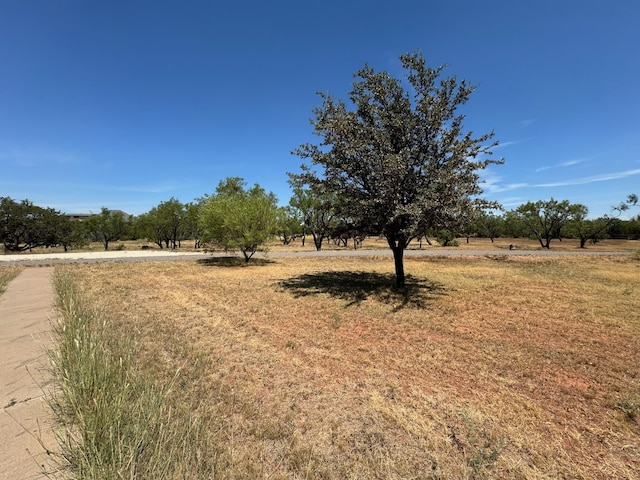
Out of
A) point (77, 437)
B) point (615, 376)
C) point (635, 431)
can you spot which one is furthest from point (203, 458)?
point (615, 376)

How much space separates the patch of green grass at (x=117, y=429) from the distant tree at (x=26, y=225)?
1958 inches

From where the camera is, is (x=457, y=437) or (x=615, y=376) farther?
(x=615, y=376)

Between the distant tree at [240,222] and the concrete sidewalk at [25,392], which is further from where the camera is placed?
the distant tree at [240,222]

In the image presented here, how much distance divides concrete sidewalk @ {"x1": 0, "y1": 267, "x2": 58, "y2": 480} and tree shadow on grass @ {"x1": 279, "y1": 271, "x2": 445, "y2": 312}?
23.8 feet

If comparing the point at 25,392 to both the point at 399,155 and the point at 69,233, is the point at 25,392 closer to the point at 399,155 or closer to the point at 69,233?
the point at 399,155

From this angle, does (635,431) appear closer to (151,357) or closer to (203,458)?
(203,458)

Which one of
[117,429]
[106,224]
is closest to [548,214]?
[117,429]

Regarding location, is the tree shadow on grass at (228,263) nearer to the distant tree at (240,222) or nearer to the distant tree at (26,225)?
the distant tree at (240,222)

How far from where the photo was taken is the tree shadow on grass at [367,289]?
10.3 metres

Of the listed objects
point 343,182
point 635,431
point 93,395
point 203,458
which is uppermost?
point 343,182

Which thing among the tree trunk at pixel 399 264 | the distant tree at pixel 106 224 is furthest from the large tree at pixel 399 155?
the distant tree at pixel 106 224

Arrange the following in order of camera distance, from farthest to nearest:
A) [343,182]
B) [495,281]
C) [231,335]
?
[495,281] < [343,182] < [231,335]

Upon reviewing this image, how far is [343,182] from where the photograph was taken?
38.1ft

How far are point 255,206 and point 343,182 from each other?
12.4 meters
